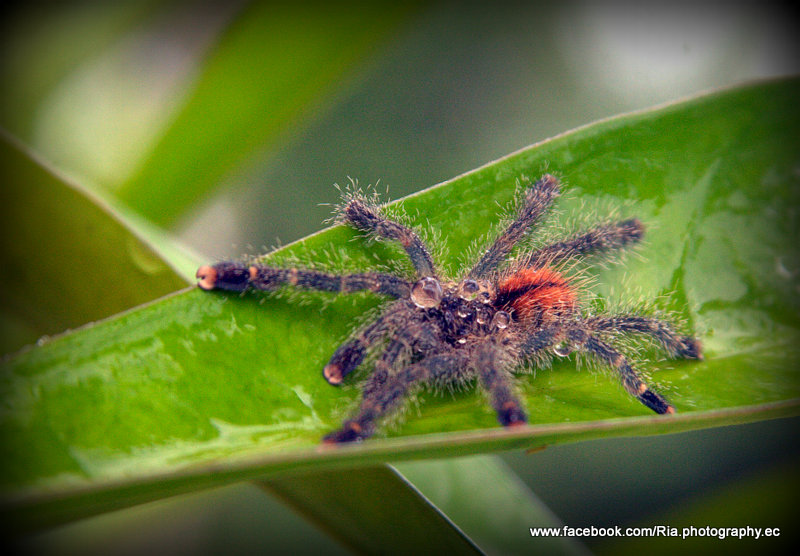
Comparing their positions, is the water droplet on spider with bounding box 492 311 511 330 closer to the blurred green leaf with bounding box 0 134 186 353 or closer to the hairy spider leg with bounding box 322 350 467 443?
the hairy spider leg with bounding box 322 350 467 443

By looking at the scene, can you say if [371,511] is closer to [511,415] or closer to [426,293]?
[511,415]

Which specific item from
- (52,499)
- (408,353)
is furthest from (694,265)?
(52,499)

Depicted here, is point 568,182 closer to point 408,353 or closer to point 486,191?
point 486,191

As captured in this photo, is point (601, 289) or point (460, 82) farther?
point (460, 82)

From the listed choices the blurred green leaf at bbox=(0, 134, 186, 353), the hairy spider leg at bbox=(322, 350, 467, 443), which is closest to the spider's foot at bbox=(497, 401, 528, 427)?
the hairy spider leg at bbox=(322, 350, 467, 443)

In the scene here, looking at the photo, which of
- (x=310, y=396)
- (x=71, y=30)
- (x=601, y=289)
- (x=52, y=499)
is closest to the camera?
(x=52, y=499)

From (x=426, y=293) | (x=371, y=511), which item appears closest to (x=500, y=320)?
(x=426, y=293)
